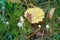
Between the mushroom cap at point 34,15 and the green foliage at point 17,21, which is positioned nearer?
the green foliage at point 17,21

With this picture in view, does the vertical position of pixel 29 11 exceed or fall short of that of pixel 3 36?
it exceeds it

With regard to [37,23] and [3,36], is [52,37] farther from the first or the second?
[3,36]

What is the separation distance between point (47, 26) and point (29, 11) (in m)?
0.26

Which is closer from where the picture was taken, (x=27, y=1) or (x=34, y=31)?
(x=34, y=31)

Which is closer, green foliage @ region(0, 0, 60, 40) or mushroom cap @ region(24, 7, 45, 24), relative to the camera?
green foliage @ region(0, 0, 60, 40)

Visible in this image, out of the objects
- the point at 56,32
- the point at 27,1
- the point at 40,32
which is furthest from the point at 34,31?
the point at 27,1

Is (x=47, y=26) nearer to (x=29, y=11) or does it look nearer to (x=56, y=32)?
(x=56, y=32)

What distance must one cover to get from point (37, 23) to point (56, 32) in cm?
19

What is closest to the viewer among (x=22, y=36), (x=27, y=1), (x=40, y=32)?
(x=22, y=36)

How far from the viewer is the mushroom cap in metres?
2.02

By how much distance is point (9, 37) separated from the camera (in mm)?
1903

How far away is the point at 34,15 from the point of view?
6.72ft

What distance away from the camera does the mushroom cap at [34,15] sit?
202 cm

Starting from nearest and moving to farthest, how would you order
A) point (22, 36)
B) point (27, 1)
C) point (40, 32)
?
point (22, 36) → point (40, 32) → point (27, 1)
